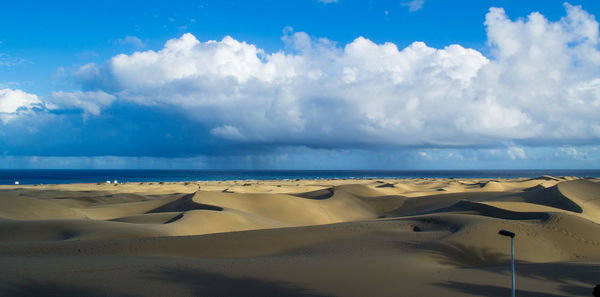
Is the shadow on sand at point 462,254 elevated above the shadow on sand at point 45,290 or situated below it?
below

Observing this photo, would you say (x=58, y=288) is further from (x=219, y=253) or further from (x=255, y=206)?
(x=255, y=206)

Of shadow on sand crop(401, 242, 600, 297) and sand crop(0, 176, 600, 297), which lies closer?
shadow on sand crop(401, 242, 600, 297)

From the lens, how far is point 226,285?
6039 mm

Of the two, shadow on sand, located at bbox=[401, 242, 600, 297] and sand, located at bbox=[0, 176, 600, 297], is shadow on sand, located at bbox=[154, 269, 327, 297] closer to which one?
sand, located at bbox=[0, 176, 600, 297]

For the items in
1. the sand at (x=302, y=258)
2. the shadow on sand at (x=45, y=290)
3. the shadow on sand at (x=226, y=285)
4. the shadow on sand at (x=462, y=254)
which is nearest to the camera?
the shadow on sand at (x=45, y=290)

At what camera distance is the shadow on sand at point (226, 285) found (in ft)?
18.6

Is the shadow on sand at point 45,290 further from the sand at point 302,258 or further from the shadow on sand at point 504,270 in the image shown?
the shadow on sand at point 504,270

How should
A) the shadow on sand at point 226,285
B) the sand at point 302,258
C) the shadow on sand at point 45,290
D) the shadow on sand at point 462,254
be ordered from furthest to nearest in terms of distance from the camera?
the shadow on sand at point 462,254, the sand at point 302,258, the shadow on sand at point 226,285, the shadow on sand at point 45,290

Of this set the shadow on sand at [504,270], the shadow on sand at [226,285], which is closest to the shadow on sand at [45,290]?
the shadow on sand at [226,285]

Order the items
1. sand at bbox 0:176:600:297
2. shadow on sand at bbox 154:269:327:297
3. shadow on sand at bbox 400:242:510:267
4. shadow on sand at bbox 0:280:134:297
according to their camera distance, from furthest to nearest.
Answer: shadow on sand at bbox 400:242:510:267, sand at bbox 0:176:600:297, shadow on sand at bbox 154:269:327:297, shadow on sand at bbox 0:280:134:297

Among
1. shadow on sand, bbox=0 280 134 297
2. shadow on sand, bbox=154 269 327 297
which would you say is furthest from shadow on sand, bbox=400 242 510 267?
shadow on sand, bbox=0 280 134 297

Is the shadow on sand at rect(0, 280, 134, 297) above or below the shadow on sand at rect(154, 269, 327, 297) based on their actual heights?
above

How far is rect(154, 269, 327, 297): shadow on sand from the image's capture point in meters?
5.68

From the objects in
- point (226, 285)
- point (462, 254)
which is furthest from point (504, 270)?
point (226, 285)
